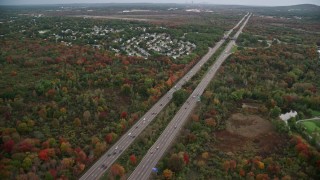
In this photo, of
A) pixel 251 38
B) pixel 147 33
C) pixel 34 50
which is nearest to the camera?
pixel 34 50

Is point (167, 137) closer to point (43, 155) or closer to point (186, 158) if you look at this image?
point (186, 158)

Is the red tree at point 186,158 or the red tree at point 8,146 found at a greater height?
the red tree at point 8,146

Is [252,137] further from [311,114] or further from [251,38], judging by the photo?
[251,38]

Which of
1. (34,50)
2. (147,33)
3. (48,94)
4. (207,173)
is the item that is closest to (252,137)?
(207,173)

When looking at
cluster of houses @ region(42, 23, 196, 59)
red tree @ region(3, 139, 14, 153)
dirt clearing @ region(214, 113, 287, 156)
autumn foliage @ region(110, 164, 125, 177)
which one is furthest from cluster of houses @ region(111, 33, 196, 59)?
autumn foliage @ region(110, 164, 125, 177)

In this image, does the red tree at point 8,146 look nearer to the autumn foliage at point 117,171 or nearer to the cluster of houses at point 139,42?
the autumn foliage at point 117,171

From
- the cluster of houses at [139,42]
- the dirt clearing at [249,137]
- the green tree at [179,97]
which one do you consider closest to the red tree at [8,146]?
the dirt clearing at [249,137]

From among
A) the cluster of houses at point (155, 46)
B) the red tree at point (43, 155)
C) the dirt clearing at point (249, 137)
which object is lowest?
the dirt clearing at point (249, 137)

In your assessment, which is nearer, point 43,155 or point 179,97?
point 43,155

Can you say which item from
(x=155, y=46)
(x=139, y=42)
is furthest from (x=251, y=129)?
(x=139, y=42)

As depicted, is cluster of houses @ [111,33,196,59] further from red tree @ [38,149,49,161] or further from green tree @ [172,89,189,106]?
red tree @ [38,149,49,161]

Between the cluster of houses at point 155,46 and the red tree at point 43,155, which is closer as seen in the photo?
the red tree at point 43,155
